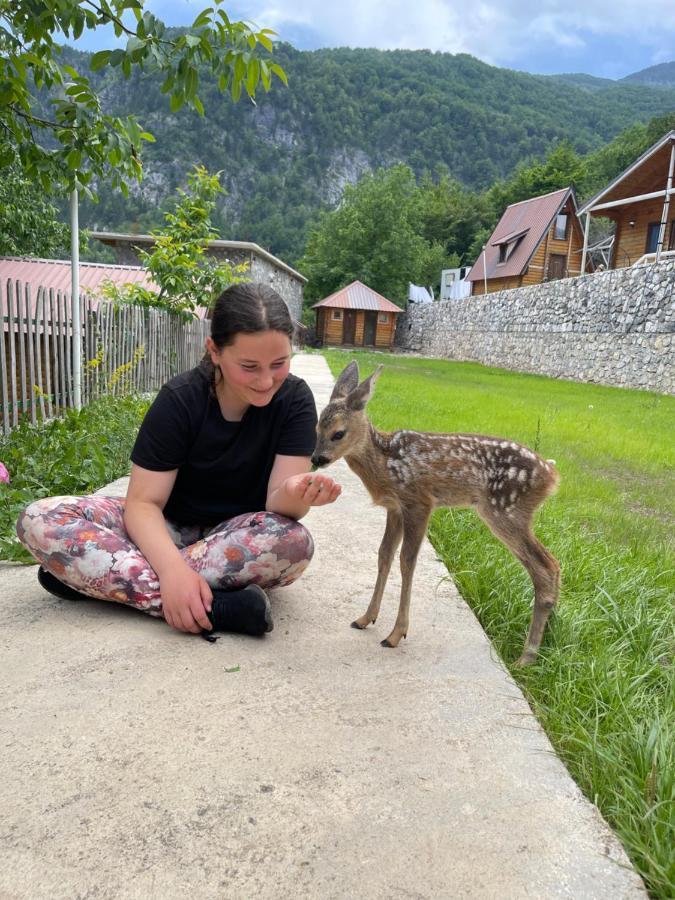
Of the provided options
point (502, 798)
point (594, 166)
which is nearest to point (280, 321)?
point (502, 798)

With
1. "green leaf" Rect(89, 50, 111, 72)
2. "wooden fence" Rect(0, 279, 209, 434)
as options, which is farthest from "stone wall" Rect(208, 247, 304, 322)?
"green leaf" Rect(89, 50, 111, 72)

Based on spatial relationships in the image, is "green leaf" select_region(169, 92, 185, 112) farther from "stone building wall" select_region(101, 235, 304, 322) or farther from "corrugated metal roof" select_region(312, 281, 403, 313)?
"corrugated metal roof" select_region(312, 281, 403, 313)

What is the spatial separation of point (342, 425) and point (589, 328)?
21165 millimetres

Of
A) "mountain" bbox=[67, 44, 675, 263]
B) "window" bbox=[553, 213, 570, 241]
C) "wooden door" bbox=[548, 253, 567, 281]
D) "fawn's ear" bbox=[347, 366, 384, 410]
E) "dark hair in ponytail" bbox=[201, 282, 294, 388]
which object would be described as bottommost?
"fawn's ear" bbox=[347, 366, 384, 410]

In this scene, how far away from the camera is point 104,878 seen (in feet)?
5.44

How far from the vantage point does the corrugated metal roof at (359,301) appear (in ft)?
162

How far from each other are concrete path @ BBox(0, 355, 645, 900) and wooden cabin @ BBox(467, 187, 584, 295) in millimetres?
39095

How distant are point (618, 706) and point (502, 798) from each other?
783 millimetres

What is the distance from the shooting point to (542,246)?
131 ft

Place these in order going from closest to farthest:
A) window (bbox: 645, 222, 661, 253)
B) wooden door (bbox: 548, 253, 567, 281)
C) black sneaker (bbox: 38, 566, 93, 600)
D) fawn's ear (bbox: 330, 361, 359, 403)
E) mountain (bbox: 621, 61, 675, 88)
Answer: black sneaker (bbox: 38, 566, 93, 600) < fawn's ear (bbox: 330, 361, 359, 403) < window (bbox: 645, 222, 661, 253) < wooden door (bbox: 548, 253, 567, 281) < mountain (bbox: 621, 61, 675, 88)

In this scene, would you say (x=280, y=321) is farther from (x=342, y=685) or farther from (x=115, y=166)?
(x=115, y=166)

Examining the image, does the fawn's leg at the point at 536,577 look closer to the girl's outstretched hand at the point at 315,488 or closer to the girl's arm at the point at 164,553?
the girl's outstretched hand at the point at 315,488

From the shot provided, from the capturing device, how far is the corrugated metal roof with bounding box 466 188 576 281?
39.9 m

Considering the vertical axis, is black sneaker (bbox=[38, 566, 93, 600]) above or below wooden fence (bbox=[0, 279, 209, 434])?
below
